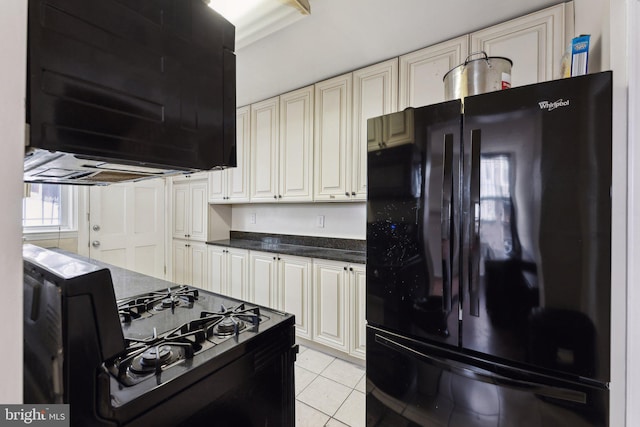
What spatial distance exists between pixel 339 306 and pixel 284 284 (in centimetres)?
61

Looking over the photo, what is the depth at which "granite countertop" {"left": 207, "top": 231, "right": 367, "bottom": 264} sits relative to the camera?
8.09 feet

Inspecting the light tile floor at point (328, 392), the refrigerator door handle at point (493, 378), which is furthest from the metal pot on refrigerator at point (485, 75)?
the light tile floor at point (328, 392)

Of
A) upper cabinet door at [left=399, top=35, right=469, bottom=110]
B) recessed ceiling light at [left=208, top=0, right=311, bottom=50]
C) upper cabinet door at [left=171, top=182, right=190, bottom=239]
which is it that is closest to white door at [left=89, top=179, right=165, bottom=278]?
upper cabinet door at [left=171, top=182, right=190, bottom=239]

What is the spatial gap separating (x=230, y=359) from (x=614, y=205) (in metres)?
1.34

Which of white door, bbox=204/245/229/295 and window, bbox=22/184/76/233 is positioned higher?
window, bbox=22/184/76/233

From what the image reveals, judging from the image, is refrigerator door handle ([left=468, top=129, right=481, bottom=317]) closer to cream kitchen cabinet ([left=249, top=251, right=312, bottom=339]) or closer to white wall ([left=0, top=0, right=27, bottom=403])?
white wall ([left=0, top=0, right=27, bottom=403])

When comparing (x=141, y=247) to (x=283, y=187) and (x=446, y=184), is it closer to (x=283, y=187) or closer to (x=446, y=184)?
(x=283, y=187)

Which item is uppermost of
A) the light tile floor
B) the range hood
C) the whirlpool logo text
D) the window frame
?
the whirlpool logo text

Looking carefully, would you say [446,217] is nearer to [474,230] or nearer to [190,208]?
[474,230]

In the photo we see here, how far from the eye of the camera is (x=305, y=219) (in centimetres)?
312

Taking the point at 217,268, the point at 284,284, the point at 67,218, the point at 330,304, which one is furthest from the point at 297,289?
the point at 67,218

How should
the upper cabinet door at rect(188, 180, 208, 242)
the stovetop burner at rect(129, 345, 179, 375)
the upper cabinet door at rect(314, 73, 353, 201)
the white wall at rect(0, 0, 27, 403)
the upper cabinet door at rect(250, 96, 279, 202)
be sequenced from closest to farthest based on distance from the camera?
1. the white wall at rect(0, 0, 27, 403)
2. the stovetop burner at rect(129, 345, 179, 375)
3. the upper cabinet door at rect(314, 73, 353, 201)
4. the upper cabinet door at rect(250, 96, 279, 202)
5. the upper cabinet door at rect(188, 180, 208, 242)

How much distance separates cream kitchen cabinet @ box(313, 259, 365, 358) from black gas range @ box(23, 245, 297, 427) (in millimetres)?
1270

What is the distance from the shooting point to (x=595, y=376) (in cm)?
98
